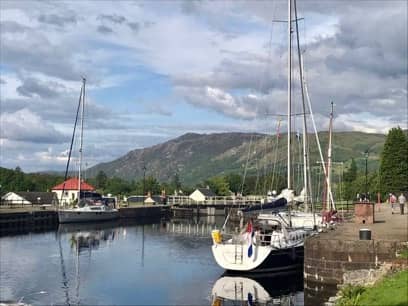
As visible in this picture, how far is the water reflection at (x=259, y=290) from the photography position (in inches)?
1291

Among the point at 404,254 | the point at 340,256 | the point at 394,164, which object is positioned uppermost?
the point at 394,164

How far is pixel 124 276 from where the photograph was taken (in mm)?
41781

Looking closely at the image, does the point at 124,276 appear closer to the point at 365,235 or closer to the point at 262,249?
the point at 262,249

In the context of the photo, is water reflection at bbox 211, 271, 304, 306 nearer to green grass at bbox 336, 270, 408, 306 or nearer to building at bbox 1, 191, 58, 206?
green grass at bbox 336, 270, 408, 306

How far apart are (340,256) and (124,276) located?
15.3m

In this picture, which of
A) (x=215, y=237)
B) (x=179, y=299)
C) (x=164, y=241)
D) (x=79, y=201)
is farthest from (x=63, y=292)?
(x=79, y=201)

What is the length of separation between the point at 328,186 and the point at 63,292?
36763mm

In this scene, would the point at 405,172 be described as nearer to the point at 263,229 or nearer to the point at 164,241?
the point at 164,241

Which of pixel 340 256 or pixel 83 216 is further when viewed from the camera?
pixel 83 216

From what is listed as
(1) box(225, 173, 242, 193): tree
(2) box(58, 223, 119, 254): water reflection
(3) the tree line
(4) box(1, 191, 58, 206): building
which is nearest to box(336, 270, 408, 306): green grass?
(2) box(58, 223, 119, 254): water reflection

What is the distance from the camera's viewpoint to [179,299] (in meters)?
33.6

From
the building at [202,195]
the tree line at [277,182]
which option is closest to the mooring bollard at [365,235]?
the tree line at [277,182]

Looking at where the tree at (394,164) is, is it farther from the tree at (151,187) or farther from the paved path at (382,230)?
the tree at (151,187)

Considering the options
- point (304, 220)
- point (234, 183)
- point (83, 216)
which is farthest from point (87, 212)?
point (234, 183)
